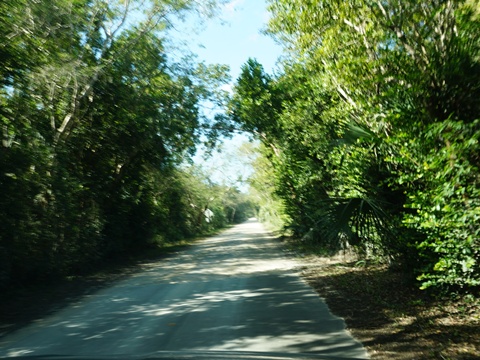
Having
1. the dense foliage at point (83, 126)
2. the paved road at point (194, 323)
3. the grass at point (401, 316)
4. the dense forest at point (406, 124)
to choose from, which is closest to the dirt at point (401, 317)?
the grass at point (401, 316)

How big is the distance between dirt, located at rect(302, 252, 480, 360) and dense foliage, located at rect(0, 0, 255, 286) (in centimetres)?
781

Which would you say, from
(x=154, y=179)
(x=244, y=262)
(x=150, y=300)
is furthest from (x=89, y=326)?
(x=154, y=179)

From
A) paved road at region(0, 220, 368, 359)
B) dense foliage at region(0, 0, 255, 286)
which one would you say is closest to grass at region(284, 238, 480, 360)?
paved road at region(0, 220, 368, 359)

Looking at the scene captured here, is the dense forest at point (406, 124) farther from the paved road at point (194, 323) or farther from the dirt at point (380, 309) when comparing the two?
the paved road at point (194, 323)

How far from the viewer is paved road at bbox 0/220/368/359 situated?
5.46 metres

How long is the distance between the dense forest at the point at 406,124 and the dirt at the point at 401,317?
18.1 inches

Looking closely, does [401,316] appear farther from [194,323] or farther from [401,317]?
[194,323]

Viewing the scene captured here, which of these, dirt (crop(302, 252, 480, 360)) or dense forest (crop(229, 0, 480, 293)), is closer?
dirt (crop(302, 252, 480, 360))

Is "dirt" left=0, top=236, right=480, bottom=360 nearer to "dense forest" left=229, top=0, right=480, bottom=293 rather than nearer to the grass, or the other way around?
the grass

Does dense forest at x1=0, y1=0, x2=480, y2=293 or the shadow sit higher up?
dense forest at x1=0, y1=0, x2=480, y2=293

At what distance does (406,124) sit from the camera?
6629mm

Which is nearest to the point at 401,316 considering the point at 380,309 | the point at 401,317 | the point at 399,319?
the point at 401,317

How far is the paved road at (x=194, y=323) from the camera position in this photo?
5461 mm

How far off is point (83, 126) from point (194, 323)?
11403 millimetres
